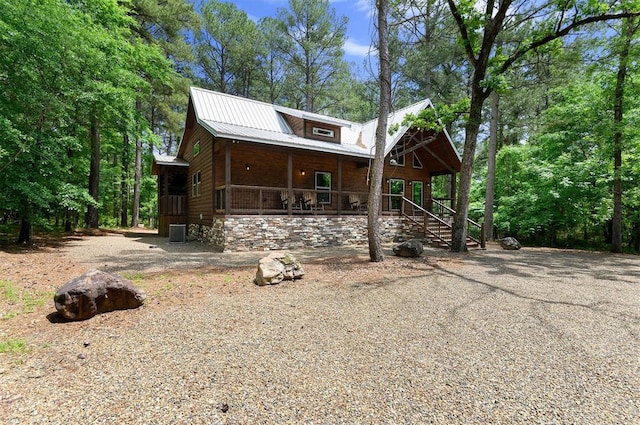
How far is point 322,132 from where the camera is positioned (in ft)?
44.9

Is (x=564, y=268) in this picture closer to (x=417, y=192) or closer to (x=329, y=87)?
(x=417, y=192)

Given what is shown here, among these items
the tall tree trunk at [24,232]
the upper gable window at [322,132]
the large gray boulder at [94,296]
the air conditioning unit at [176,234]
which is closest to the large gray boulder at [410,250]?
the large gray boulder at [94,296]

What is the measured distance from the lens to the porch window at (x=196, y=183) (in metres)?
13.4

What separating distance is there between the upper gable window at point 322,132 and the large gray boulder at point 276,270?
8.67m

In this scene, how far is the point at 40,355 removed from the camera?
2756 mm

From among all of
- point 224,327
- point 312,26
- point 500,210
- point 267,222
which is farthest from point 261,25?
point 224,327

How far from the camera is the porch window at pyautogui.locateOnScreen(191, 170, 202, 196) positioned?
13.4m

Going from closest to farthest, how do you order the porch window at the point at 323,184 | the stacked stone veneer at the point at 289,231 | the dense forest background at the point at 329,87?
the dense forest background at the point at 329,87, the stacked stone veneer at the point at 289,231, the porch window at the point at 323,184

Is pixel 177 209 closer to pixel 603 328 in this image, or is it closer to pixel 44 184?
pixel 44 184

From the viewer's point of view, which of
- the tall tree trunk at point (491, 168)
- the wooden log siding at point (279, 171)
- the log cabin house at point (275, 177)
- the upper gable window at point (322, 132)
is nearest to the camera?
the log cabin house at point (275, 177)

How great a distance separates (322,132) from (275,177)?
10.3ft

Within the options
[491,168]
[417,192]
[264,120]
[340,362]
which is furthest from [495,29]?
[340,362]

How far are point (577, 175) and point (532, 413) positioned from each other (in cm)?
1505

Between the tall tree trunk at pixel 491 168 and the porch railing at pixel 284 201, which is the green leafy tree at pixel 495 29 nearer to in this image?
the porch railing at pixel 284 201
